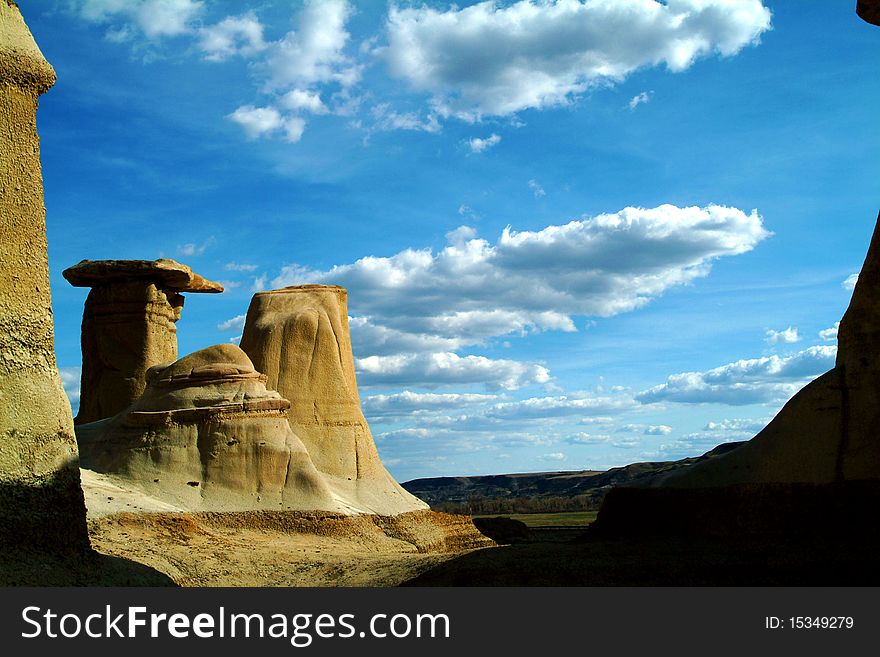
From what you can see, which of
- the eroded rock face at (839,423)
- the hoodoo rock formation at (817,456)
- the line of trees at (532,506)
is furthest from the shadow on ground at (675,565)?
→ the line of trees at (532,506)

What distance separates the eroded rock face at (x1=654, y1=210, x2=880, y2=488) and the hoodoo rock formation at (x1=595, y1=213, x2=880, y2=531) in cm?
1

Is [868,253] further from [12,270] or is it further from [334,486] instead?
[334,486]

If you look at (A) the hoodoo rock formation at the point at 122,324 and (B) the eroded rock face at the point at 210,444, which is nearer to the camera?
(B) the eroded rock face at the point at 210,444

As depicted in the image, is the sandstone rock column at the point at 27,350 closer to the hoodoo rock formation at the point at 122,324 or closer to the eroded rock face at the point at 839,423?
the eroded rock face at the point at 839,423

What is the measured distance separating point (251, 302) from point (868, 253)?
17.6 m

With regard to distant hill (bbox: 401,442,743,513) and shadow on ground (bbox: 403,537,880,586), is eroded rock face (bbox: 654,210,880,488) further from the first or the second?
distant hill (bbox: 401,442,743,513)

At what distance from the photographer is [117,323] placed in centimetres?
2556

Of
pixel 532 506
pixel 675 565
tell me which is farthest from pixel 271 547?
pixel 532 506

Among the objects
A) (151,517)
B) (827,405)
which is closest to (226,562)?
(151,517)

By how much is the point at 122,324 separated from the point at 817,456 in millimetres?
19056

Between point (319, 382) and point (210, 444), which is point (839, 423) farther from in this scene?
point (319, 382)

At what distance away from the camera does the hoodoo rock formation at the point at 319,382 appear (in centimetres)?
2355

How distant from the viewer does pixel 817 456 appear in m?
12.0

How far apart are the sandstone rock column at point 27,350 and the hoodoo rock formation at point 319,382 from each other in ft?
40.7
